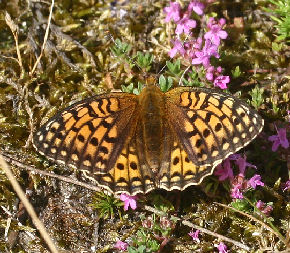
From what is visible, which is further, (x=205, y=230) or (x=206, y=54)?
(x=206, y=54)

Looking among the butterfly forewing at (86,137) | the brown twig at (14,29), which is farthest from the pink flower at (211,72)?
the brown twig at (14,29)

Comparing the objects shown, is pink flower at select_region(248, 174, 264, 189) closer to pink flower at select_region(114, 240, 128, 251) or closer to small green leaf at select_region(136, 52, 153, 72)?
pink flower at select_region(114, 240, 128, 251)

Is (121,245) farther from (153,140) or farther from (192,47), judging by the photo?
(192,47)

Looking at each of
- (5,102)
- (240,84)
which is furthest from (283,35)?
(5,102)

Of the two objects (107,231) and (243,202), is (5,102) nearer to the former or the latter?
(107,231)

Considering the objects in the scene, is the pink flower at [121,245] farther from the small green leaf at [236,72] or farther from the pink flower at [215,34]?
the pink flower at [215,34]

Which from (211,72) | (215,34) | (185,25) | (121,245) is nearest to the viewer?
(121,245)

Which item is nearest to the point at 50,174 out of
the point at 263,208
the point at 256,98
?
the point at 263,208

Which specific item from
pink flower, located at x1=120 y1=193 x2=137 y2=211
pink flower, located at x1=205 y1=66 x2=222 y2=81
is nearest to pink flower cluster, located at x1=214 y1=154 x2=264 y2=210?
pink flower, located at x1=120 y1=193 x2=137 y2=211
